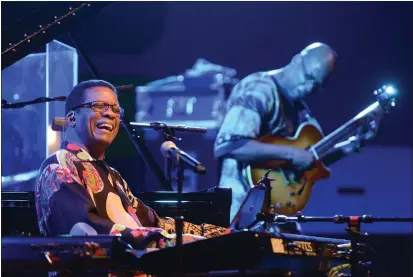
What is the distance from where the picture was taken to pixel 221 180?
627cm

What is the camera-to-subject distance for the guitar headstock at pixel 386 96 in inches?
246

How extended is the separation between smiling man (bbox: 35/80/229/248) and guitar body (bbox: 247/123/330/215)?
102 inches

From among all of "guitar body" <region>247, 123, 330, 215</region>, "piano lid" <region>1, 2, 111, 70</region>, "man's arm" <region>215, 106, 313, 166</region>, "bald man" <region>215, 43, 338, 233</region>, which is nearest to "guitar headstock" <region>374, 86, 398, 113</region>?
"bald man" <region>215, 43, 338, 233</region>

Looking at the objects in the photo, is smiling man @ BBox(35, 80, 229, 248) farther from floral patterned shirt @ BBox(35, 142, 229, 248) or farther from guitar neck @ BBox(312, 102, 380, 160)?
guitar neck @ BBox(312, 102, 380, 160)

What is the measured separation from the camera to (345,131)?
20.7ft

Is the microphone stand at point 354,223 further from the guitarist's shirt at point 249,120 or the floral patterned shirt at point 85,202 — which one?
the guitarist's shirt at point 249,120

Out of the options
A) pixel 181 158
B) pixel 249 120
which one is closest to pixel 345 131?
pixel 249 120

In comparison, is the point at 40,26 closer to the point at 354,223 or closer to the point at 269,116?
the point at 354,223

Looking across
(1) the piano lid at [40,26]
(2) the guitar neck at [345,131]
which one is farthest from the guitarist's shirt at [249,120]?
(1) the piano lid at [40,26]

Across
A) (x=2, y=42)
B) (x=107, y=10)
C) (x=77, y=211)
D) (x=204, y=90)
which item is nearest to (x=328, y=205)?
(x=204, y=90)

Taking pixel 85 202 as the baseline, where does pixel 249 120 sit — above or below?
above

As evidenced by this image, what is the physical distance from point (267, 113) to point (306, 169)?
57 centimetres

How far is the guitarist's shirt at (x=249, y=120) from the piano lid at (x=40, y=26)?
1.92m

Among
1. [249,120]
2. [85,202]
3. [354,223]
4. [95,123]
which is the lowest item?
[354,223]
